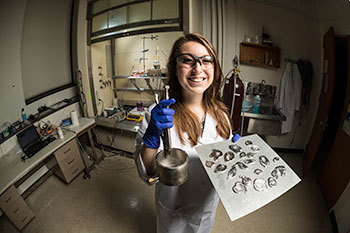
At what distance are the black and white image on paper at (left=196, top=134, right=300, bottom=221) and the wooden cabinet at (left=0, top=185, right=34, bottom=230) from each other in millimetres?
2079

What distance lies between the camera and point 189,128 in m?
1.00

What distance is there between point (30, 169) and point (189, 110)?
1902mm

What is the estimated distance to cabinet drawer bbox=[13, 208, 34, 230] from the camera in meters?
1.75

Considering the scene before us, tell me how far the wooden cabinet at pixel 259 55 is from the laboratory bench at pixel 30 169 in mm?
2480

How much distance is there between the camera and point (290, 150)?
2.68m

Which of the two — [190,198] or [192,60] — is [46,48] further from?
[190,198]

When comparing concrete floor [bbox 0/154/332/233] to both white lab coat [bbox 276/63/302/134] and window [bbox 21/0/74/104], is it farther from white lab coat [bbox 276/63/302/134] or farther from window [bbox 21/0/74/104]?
window [bbox 21/0/74/104]

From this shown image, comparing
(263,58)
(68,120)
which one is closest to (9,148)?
(68,120)

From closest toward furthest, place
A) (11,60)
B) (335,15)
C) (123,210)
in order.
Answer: (335,15), (11,60), (123,210)

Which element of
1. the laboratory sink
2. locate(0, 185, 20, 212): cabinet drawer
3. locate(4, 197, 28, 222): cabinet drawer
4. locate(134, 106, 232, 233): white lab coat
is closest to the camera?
locate(134, 106, 232, 233): white lab coat

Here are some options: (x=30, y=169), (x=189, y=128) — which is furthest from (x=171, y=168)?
(x=30, y=169)

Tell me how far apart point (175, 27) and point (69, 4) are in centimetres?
202

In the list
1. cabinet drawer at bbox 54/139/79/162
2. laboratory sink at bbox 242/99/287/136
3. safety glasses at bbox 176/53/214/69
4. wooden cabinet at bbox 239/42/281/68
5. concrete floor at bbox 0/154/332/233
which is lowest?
concrete floor at bbox 0/154/332/233

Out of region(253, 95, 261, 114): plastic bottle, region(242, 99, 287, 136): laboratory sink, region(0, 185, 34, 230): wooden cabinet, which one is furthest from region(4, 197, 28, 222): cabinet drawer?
region(253, 95, 261, 114): plastic bottle
